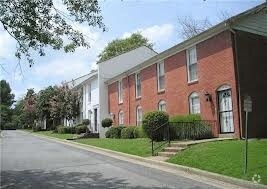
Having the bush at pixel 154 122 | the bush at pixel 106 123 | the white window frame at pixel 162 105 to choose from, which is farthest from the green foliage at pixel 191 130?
the bush at pixel 106 123

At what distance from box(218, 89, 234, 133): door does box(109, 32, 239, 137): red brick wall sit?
0.34 metres

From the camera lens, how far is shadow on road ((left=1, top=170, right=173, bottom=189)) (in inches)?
475

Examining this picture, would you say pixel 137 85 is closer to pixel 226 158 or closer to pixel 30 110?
pixel 226 158

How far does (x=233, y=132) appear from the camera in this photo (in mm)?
21672

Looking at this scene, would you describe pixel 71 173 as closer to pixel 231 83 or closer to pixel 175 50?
pixel 231 83

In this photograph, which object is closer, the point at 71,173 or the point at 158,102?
the point at 71,173

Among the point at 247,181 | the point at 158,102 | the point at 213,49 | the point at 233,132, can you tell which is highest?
the point at 213,49

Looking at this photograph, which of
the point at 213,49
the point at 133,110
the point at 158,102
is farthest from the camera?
the point at 133,110

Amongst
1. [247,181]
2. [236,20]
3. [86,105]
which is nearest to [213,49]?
[236,20]

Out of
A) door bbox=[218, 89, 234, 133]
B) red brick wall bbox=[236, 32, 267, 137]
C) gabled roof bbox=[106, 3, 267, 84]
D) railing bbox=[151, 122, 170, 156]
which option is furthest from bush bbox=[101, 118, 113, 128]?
red brick wall bbox=[236, 32, 267, 137]

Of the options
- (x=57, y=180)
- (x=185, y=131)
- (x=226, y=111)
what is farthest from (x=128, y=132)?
(x=57, y=180)

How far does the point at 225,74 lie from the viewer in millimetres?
22406

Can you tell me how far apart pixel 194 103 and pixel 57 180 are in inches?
541

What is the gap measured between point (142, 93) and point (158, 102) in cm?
334
